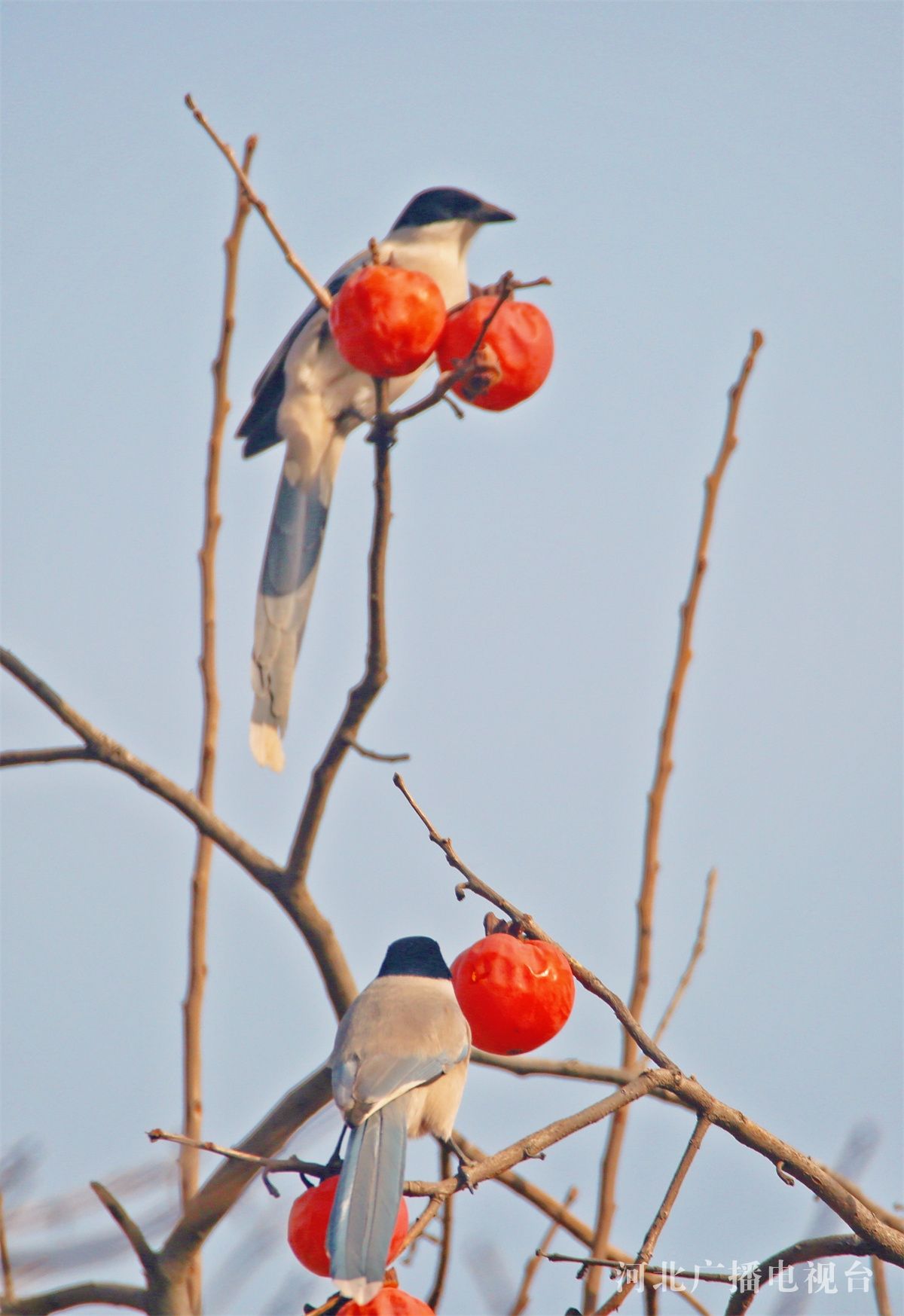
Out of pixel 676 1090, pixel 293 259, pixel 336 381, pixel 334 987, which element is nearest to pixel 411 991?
pixel 334 987

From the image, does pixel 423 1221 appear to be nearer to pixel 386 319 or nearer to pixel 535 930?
pixel 535 930

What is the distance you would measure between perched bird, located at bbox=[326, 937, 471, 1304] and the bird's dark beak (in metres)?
2.33

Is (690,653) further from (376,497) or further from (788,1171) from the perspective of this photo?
(788,1171)

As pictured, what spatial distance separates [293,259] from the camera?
219cm

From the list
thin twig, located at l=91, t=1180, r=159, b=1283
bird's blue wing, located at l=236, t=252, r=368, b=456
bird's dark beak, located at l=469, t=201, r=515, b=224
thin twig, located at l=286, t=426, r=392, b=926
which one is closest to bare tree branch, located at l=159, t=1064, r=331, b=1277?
thin twig, located at l=91, t=1180, r=159, b=1283

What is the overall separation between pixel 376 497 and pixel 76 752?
2.26ft

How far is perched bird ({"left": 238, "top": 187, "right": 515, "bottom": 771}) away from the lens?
359 centimetres

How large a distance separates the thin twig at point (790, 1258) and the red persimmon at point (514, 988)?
0.38 meters

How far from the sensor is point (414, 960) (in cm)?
256

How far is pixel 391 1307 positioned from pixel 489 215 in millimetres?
3218

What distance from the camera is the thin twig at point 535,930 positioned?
5.09 feet

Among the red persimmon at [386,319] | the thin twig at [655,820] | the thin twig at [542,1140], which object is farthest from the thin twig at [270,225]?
the thin twig at [542,1140]

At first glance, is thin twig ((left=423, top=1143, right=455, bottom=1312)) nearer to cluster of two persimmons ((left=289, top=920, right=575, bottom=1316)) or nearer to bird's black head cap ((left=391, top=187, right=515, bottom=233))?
cluster of two persimmons ((left=289, top=920, right=575, bottom=1316))

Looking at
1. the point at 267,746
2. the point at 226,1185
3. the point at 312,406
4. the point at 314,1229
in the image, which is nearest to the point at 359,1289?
the point at 314,1229
